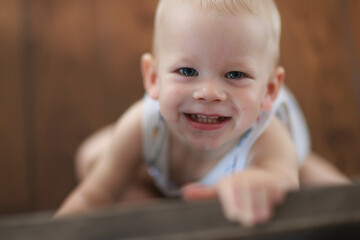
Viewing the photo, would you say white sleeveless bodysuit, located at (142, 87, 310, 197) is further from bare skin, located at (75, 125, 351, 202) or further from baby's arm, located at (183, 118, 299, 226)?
baby's arm, located at (183, 118, 299, 226)

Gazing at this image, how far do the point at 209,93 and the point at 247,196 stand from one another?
10 centimetres

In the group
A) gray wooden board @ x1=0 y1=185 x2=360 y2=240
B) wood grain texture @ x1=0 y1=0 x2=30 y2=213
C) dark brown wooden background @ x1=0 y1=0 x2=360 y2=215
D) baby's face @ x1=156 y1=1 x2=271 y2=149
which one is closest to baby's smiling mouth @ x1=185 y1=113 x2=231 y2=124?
baby's face @ x1=156 y1=1 x2=271 y2=149

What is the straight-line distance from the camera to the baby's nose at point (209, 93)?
1.06 feet

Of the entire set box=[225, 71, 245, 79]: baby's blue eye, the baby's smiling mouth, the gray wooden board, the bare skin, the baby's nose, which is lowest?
the bare skin

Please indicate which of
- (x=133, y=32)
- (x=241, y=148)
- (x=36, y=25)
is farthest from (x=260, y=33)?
(x=36, y=25)

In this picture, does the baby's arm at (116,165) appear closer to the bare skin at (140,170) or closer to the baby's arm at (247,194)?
the bare skin at (140,170)

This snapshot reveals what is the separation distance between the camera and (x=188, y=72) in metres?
0.33

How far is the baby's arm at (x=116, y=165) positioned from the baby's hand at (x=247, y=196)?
0.28 meters

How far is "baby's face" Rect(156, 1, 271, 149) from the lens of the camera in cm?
30

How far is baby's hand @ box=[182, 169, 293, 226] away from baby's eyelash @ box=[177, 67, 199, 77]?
89 mm

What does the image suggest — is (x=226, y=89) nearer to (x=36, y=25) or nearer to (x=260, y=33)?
(x=260, y=33)

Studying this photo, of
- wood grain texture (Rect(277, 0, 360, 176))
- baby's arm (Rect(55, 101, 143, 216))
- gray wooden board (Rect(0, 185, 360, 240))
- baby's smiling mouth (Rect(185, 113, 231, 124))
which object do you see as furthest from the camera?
wood grain texture (Rect(277, 0, 360, 176))

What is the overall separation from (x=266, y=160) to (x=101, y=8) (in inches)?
20.4

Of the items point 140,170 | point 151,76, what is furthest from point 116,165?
point 151,76
